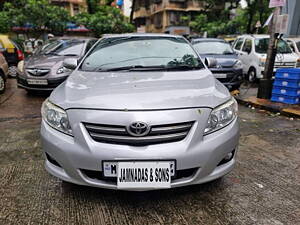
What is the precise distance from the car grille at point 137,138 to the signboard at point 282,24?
187 inches

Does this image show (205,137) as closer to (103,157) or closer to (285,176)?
(103,157)

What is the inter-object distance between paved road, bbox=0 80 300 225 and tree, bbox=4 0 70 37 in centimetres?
1296

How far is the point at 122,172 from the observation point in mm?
1889

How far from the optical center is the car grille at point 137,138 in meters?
1.90

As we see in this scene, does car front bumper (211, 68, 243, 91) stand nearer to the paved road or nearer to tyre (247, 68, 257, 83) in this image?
tyre (247, 68, 257, 83)

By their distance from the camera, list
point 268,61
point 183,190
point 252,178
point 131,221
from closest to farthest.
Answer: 1. point 131,221
2. point 183,190
3. point 252,178
4. point 268,61

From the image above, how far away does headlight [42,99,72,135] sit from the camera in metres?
2.04

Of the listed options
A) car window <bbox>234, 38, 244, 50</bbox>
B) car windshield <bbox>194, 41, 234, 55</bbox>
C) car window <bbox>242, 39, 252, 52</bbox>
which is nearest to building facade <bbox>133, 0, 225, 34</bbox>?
car window <bbox>234, 38, 244, 50</bbox>

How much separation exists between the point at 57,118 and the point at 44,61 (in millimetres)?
4697

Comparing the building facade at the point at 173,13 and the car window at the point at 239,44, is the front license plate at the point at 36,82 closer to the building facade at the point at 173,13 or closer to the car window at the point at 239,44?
the car window at the point at 239,44

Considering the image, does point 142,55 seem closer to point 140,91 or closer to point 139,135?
point 140,91

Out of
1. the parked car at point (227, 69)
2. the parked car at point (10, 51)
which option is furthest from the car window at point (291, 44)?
the parked car at point (10, 51)

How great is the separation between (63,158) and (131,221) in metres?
0.73

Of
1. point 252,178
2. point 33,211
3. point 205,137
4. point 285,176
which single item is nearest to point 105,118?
point 205,137
